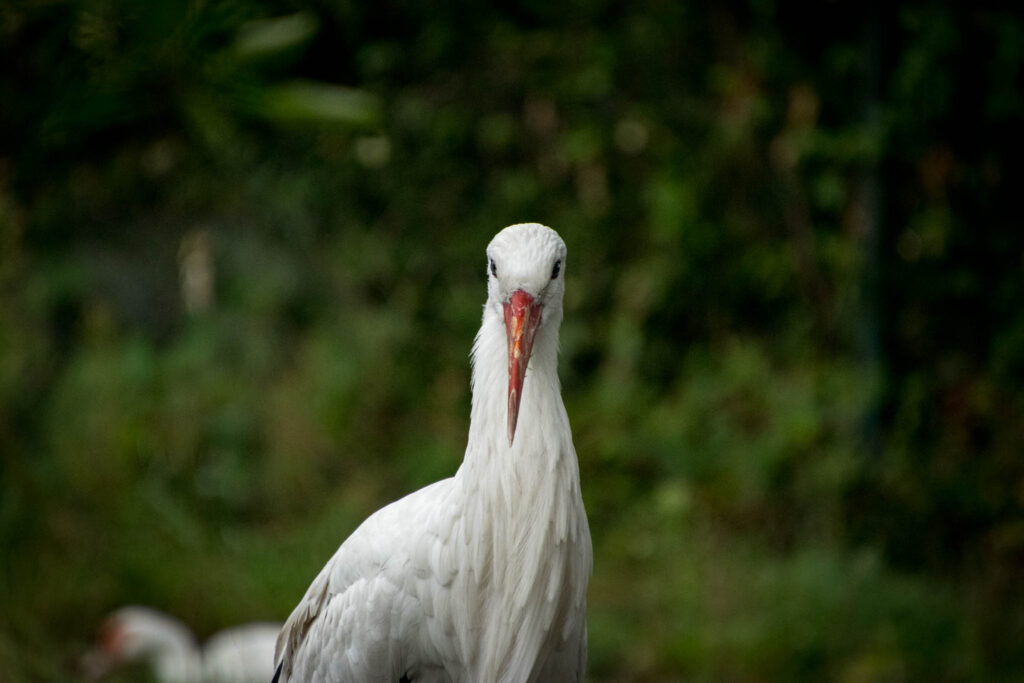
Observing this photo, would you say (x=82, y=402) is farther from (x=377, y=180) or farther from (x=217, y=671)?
(x=217, y=671)

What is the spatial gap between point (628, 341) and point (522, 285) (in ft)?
9.42

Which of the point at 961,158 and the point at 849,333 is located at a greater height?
the point at 961,158

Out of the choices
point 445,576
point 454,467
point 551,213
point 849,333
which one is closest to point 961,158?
point 849,333

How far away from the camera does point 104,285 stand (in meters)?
5.22

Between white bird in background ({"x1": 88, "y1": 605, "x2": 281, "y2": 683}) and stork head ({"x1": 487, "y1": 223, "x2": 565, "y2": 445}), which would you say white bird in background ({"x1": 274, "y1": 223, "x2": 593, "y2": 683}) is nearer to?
stork head ({"x1": 487, "y1": 223, "x2": 565, "y2": 445})

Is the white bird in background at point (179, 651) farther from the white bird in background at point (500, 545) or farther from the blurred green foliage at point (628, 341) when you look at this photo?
the white bird in background at point (500, 545)

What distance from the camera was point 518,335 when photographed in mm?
1513

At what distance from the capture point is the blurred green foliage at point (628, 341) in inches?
137

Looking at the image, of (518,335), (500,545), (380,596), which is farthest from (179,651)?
(518,335)

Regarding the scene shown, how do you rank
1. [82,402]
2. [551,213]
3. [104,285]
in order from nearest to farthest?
[82,402] < [551,213] < [104,285]

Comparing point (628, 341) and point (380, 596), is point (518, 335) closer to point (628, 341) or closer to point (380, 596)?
point (380, 596)

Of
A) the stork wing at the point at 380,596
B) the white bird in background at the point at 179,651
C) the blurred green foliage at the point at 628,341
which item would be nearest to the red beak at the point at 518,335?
the stork wing at the point at 380,596

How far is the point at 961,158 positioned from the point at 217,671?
10.6 feet

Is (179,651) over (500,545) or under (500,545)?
under
